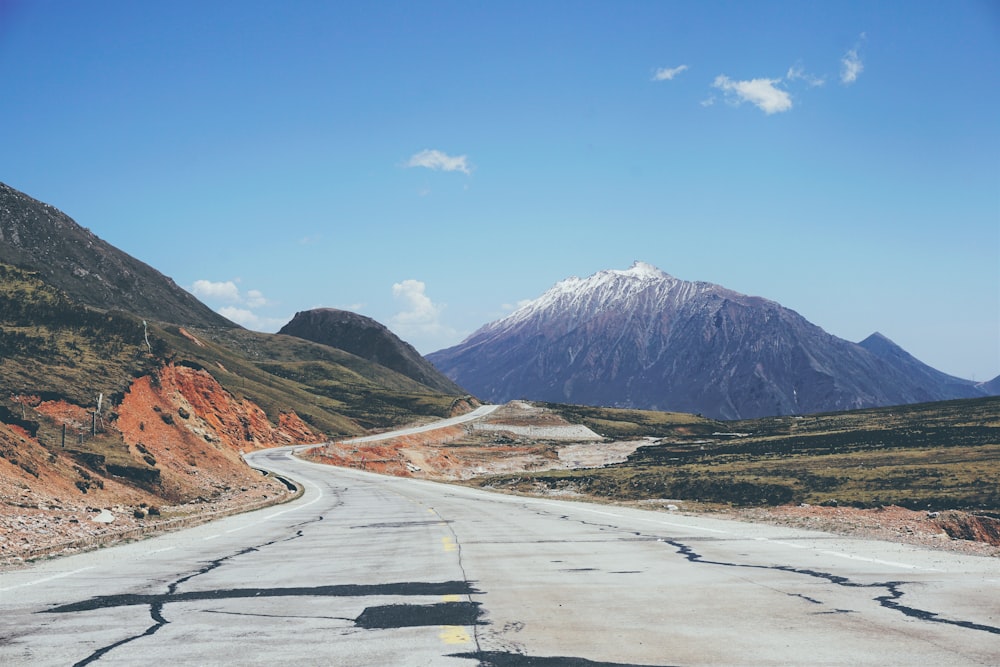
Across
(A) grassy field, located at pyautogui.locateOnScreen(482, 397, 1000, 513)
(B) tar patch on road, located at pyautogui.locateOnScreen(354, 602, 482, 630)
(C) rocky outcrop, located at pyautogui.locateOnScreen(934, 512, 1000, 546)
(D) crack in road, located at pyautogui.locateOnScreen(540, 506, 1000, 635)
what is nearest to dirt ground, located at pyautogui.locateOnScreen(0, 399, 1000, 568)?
(C) rocky outcrop, located at pyautogui.locateOnScreen(934, 512, 1000, 546)

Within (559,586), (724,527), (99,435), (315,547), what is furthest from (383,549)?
(99,435)

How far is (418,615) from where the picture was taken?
295 inches

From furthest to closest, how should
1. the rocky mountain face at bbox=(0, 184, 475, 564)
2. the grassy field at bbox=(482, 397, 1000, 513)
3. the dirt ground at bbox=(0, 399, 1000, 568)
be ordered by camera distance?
the grassy field at bbox=(482, 397, 1000, 513) < the rocky mountain face at bbox=(0, 184, 475, 564) < the dirt ground at bbox=(0, 399, 1000, 568)

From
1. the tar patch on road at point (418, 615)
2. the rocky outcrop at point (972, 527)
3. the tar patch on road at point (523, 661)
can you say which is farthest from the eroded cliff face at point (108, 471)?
the rocky outcrop at point (972, 527)

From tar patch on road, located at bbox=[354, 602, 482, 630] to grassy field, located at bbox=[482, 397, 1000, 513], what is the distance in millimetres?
36921

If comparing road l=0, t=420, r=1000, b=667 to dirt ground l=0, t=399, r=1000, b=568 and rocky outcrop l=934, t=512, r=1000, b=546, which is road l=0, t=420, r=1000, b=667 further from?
rocky outcrop l=934, t=512, r=1000, b=546

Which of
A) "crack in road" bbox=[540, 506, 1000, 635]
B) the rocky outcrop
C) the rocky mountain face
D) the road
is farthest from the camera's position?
the rocky outcrop

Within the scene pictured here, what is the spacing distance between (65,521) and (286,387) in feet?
443

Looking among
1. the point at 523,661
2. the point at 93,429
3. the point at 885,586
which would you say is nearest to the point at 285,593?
the point at 523,661

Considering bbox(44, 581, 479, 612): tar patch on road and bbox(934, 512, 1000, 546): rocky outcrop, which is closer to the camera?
bbox(44, 581, 479, 612): tar patch on road

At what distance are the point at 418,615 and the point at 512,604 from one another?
3.72 ft

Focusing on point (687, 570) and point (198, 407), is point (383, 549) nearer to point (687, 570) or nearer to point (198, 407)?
point (687, 570)

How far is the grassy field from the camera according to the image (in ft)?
145

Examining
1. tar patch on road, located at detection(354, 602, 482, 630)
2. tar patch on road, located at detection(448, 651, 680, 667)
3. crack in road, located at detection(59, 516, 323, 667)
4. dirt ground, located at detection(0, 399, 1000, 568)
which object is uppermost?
tar patch on road, located at detection(448, 651, 680, 667)
